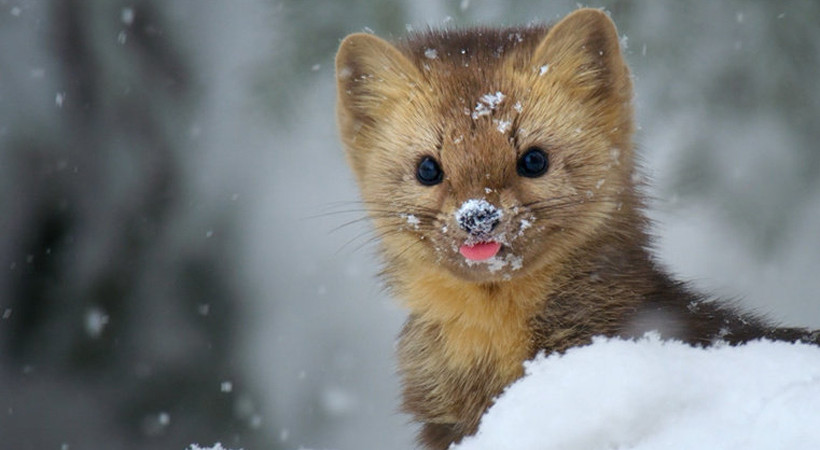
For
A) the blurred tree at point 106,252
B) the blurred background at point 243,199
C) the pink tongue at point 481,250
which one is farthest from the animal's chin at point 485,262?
the blurred tree at point 106,252

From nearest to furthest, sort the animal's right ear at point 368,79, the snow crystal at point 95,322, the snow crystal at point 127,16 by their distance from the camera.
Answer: the animal's right ear at point 368,79, the snow crystal at point 127,16, the snow crystal at point 95,322

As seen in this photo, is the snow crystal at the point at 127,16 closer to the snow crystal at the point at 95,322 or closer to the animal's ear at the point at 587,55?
the snow crystal at the point at 95,322

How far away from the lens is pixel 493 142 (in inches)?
81.2

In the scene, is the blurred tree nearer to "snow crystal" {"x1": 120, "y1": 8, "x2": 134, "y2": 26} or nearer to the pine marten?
"snow crystal" {"x1": 120, "y1": 8, "x2": 134, "y2": 26}

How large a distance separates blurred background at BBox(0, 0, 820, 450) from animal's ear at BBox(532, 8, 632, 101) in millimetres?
765

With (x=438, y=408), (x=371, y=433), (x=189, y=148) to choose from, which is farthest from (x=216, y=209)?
(x=438, y=408)

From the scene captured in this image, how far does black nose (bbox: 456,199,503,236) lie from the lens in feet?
6.42

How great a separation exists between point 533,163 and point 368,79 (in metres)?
0.51

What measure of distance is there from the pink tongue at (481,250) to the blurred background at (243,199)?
112 cm

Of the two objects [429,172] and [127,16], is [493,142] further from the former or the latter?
[127,16]

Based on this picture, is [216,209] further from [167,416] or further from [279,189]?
[167,416]

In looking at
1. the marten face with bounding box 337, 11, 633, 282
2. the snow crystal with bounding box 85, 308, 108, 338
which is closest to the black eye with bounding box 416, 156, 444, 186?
the marten face with bounding box 337, 11, 633, 282

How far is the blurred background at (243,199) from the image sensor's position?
3146mm

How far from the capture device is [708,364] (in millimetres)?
1510
